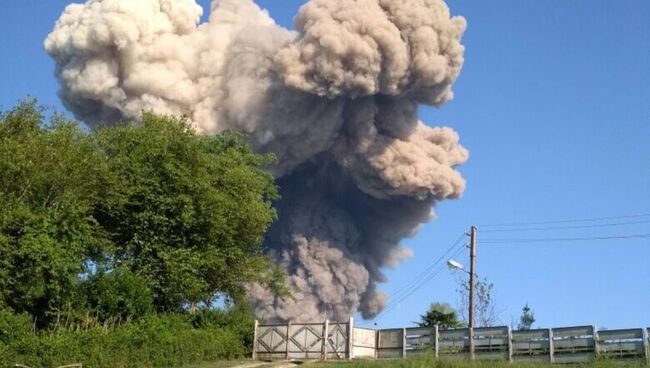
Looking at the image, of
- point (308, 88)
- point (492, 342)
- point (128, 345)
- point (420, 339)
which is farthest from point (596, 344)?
point (308, 88)

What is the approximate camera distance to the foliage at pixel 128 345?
25.5 m

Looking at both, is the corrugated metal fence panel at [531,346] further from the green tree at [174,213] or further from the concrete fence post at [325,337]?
the green tree at [174,213]

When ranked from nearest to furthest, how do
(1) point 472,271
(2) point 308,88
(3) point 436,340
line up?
1. (3) point 436,340
2. (1) point 472,271
3. (2) point 308,88

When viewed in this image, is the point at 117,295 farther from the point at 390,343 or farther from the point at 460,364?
the point at 460,364

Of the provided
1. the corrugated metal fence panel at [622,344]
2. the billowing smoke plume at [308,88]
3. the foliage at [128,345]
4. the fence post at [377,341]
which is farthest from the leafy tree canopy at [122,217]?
the billowing smoke plume at [308,88]

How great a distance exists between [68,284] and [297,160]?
144ft

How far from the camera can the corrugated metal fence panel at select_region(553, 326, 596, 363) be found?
2541cm

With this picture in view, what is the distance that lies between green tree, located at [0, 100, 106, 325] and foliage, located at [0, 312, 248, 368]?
6.34 feet

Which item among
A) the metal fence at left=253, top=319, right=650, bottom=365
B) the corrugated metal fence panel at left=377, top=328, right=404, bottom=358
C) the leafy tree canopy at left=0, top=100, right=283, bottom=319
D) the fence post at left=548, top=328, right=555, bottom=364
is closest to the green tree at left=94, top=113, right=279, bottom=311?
the leafy tree canopy at left=0, top=100, right=283, bottom=319

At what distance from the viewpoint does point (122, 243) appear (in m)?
34.5

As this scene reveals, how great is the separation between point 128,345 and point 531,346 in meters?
11.9

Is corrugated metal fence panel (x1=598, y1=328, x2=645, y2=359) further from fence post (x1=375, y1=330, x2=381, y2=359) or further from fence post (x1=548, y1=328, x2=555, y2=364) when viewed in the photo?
fence post (x1=375, y1=330, x2=381, y2=359)

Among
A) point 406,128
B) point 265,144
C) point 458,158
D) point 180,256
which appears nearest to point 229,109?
point 265,144

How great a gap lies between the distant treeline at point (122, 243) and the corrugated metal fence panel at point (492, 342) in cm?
895
